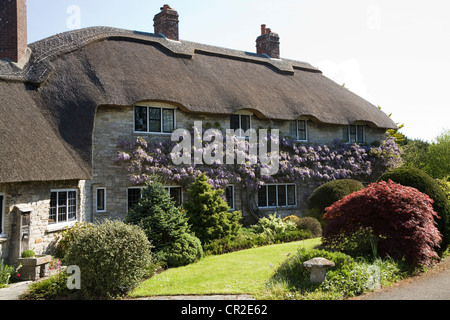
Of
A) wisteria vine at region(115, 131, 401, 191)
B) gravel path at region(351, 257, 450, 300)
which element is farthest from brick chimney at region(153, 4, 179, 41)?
gravel path at region(351, 257, 450, 300)

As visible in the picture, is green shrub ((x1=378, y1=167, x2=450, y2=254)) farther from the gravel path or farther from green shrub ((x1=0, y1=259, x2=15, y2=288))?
green shrub ((x1=0, y1=259, x2=15, y2=288))

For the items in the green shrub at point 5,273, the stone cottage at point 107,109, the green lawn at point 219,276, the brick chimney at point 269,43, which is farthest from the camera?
the brick chimney at point 269,43

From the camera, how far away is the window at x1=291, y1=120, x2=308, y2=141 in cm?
2197

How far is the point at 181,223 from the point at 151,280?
2.70m

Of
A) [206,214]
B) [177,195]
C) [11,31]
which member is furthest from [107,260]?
[11,31]

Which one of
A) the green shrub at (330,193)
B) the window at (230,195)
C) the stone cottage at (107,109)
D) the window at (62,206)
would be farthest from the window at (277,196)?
the window at (62,206)

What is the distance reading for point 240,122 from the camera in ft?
66.0

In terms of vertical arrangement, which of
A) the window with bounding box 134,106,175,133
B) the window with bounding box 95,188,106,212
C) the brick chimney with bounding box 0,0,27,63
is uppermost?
the brick chimney with bounding box 0,0,27,63

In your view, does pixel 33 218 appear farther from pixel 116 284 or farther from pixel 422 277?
pixel 422 277

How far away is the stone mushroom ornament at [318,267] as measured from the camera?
29.7 feet

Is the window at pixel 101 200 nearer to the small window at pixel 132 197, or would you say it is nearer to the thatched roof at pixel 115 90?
the small window at pixel 132 197

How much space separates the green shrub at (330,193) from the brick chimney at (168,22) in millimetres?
11102

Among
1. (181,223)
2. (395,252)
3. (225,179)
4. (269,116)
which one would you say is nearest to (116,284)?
(181,223)

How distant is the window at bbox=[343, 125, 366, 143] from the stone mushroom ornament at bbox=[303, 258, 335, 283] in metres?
16.0
